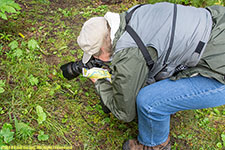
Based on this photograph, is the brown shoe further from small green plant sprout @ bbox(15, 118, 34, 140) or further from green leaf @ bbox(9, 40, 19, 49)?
green leaf @ bbox(9, 40, 19, 49)

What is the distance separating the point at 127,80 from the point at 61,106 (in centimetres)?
110

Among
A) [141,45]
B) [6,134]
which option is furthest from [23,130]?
[141,45]

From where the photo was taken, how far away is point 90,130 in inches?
88.2

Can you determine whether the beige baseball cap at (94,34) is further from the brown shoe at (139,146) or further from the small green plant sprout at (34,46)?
the small green plant sprout at (34,46)

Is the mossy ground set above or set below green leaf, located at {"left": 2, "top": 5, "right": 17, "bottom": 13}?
below

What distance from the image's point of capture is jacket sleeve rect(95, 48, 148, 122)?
60.7 inches

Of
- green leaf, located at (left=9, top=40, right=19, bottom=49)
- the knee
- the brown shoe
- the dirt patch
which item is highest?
green leaf, located at (left=9, top=40, right=19, bottom=49)

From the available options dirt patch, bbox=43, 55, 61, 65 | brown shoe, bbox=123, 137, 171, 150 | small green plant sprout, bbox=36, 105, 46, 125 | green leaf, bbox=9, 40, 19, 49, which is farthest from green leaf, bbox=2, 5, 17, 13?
brown shoe, bbox=123, 137, 171, 150

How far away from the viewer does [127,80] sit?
1.58 m

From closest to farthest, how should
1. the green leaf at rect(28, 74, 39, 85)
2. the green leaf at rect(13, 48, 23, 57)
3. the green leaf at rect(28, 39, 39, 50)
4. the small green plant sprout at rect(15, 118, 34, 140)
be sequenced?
the small green plant sprout at rect(15, 118, 34, 140) < the green leaf at rect(28, 74, 39, 85) < the green leaf at rect(13, 48, 23, 57) < the green leaf at rect(28, 39, 39, 50)

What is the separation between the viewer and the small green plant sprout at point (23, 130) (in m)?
2.00

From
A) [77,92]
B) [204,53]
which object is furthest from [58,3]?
[204,53]

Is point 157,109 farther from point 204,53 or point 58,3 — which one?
point 58,3

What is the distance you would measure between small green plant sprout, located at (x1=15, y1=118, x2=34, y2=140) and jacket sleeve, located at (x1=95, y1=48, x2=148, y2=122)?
88 cm
